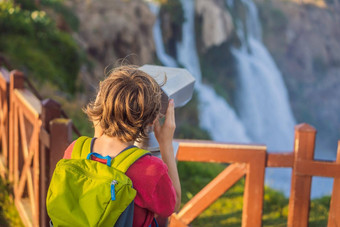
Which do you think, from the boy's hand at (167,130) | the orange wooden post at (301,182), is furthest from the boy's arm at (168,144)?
the orange wooden post at (301,182)

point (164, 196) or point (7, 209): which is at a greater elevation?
point (164, 196)

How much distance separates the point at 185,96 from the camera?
71.5 inches

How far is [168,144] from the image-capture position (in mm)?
1687

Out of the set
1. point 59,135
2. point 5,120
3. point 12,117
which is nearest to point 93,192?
point 59,135

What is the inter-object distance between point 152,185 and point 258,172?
129cm

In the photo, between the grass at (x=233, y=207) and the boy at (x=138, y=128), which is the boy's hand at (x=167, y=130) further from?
the grass at (x=233, y=207)

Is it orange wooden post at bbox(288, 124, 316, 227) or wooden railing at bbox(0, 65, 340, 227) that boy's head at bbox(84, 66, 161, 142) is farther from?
orange wooden post at bbox(288, 124, 316, 227)

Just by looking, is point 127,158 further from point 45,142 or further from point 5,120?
point 5,120

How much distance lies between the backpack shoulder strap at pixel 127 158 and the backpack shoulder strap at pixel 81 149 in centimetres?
14

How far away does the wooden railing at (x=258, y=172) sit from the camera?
2592mm

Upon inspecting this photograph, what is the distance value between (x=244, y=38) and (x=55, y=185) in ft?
75.2

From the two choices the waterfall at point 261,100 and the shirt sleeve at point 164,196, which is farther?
the waterfall at point 261,100

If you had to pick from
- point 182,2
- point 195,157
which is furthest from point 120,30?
point 195,157

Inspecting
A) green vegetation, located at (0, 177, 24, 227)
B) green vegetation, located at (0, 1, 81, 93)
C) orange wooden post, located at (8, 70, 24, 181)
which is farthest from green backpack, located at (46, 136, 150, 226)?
green vegetation, located at (0, 1, 81, 93)
